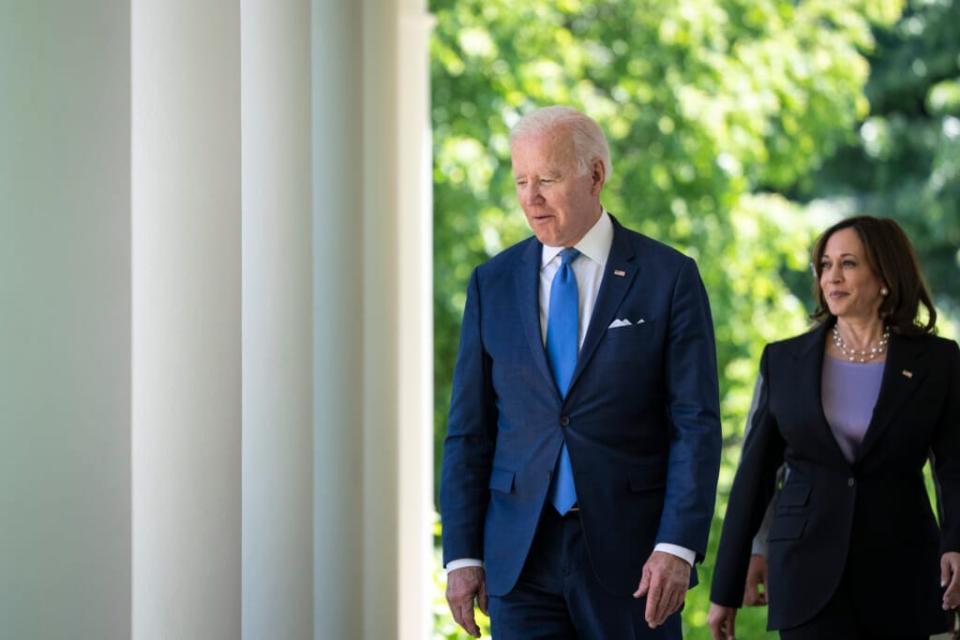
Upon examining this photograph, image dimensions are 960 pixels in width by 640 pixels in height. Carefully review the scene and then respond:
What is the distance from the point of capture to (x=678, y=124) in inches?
499

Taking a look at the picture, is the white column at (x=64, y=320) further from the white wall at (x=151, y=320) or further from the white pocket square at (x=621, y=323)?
the white pocket square at (x=621, y=323)

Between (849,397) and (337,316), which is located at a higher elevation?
(337,316)

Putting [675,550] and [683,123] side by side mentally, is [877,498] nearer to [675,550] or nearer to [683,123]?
[675,550]

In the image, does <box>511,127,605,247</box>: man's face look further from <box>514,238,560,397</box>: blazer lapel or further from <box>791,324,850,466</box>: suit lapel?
<box>791,324,850,466</box>: suit lapel

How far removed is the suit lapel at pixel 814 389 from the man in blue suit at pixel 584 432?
2.69 feet

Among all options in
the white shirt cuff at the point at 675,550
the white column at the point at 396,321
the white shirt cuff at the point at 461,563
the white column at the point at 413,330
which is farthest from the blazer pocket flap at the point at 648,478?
the white column at the point at 413,330

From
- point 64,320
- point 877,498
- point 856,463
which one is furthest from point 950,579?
point 64,320

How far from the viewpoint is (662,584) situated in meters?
3.41

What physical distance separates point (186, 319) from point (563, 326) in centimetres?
89

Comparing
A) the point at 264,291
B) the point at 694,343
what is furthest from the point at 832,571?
the point at 264,291

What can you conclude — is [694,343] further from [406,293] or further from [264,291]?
[406,293]

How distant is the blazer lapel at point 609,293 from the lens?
358 cm

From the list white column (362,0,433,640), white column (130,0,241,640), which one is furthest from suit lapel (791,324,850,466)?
white column (130,0,241,640)

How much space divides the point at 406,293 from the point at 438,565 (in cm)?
286
